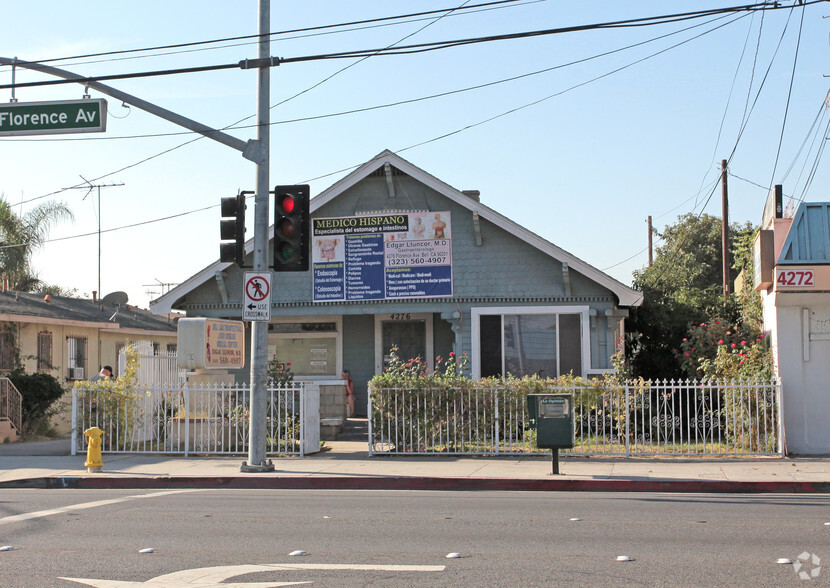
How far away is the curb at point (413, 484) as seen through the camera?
12398 millimetres

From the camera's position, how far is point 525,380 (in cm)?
1592

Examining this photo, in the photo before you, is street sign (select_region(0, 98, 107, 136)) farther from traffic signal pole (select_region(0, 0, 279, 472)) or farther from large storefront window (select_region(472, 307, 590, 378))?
large storefront window (select_region(472, 307, 590, 378))

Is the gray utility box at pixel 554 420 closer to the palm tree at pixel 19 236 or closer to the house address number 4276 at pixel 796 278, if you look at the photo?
the house address number 4276 at pixel 796 278

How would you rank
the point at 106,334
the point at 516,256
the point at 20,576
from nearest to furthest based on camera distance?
the point at 20,576 < the point at 516,256 < the point at 106,334

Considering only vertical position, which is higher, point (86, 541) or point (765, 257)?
point (765, 257)

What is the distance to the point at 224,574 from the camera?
23.2 feet

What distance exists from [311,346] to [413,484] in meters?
9.59

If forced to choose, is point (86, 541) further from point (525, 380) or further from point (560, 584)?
point (525, 380)

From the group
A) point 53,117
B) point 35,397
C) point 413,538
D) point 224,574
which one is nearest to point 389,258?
point 53,117

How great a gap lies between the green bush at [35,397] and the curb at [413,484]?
9.14 meters

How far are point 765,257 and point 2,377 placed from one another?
56.5 feet

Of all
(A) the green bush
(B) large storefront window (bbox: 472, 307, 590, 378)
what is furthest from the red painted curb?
(A) the green bush

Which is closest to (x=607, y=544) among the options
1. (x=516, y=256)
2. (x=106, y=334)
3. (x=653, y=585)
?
(x=653, y=585)

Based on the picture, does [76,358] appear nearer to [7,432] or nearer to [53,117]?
[7,432]
